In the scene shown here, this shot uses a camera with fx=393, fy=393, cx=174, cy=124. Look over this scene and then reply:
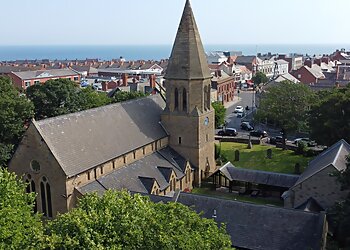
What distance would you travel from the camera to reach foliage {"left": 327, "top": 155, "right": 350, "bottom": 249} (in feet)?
95.6

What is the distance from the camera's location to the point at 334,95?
5275 cm

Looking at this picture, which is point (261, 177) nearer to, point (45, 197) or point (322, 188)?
point (322, 188)

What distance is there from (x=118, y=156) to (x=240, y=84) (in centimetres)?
11709

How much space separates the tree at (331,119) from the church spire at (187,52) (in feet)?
59.3

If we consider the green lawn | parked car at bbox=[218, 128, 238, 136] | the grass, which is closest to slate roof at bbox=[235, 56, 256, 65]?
parked car at bbox=[218, 128, 238, 136]

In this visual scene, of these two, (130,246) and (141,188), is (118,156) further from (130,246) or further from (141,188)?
(130,246)

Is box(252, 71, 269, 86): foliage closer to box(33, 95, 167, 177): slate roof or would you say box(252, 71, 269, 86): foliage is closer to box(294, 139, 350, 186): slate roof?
box(33, 95, 167, 177): slate roof

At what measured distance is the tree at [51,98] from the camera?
186ft

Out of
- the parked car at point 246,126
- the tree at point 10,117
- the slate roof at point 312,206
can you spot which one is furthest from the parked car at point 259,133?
the tree at point 10,117

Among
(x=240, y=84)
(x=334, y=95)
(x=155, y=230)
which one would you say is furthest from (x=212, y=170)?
(x=240, y=84)

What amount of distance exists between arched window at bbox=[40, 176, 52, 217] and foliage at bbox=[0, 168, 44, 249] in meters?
8.05

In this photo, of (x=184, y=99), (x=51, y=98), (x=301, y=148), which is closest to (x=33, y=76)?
(x=51, y=98)

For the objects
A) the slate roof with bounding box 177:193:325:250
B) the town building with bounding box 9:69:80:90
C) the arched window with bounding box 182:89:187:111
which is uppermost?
the arched window with bounding box 182:89:187:111

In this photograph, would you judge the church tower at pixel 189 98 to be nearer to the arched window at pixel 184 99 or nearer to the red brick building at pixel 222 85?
the arched window at pixel 184 99
